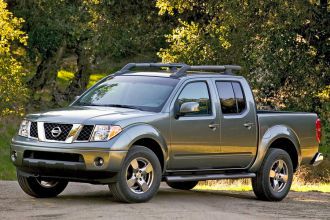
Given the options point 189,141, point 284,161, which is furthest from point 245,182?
point 189,141

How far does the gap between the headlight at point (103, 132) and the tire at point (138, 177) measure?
36 centimetres

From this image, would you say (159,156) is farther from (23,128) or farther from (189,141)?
(23,128)

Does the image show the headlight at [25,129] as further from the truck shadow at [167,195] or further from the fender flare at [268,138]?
the fender flare at [268,138]

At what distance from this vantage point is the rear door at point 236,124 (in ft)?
46.8

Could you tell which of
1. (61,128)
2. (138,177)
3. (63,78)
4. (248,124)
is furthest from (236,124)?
(63,78)

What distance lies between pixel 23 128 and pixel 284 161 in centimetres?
415

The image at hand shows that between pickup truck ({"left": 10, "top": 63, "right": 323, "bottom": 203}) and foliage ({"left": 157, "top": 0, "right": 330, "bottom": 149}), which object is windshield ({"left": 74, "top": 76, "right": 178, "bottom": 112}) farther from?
foliage ({"left": 157, "top": 0, "right": 330, "bottom": 149})

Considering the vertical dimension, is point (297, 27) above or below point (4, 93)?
above

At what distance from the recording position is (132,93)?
13.7 meters

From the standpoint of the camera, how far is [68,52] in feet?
140

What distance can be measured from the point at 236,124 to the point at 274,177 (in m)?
1.26

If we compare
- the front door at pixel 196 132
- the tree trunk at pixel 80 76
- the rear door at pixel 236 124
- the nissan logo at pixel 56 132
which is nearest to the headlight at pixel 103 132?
the nissan logo at pixel 56 132

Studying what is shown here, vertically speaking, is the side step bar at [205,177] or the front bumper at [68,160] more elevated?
the front bumper at [68,160]

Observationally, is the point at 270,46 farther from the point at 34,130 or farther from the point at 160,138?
the point at 34,130
